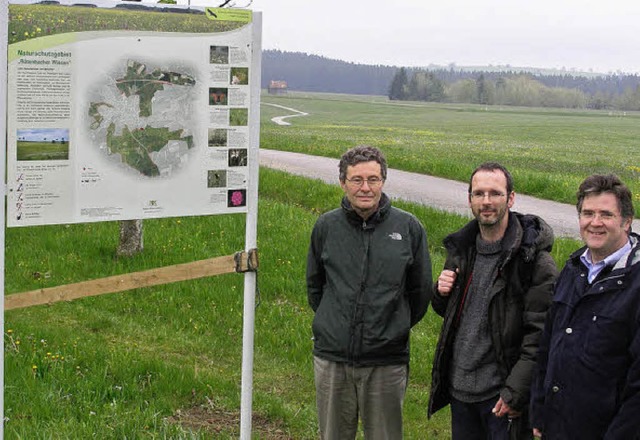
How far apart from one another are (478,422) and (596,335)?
3.40ft

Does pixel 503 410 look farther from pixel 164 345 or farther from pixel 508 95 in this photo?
pixel 508 95

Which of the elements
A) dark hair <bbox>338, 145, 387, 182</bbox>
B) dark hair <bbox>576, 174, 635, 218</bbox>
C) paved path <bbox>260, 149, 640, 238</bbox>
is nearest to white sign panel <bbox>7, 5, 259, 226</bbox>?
dark hair <bbox>338, 145, 387, 182</bbox>

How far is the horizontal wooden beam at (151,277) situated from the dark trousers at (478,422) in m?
1.53

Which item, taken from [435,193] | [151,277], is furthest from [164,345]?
[435,193]

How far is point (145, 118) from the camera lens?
189 inches

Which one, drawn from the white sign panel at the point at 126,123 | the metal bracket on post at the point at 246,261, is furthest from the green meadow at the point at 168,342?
the white sign panel at the point at 126,123

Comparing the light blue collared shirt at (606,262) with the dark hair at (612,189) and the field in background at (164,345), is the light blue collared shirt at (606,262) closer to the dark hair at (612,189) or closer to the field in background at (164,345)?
the dark hair at (612,189)

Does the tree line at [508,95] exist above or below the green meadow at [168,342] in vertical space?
above

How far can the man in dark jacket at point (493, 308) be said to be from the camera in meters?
3.98

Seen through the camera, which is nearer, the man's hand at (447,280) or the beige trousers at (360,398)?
the man's hand at (447,280)

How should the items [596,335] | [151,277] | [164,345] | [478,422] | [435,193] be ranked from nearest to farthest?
[596,335] → [478,422] → [151,277] → [164,345] → [435,193]

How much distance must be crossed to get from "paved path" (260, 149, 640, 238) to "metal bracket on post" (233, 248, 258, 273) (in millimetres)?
8765

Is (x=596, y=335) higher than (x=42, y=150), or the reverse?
(x=42, y=150)

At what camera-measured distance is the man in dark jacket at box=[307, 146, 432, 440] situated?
14.4ft
